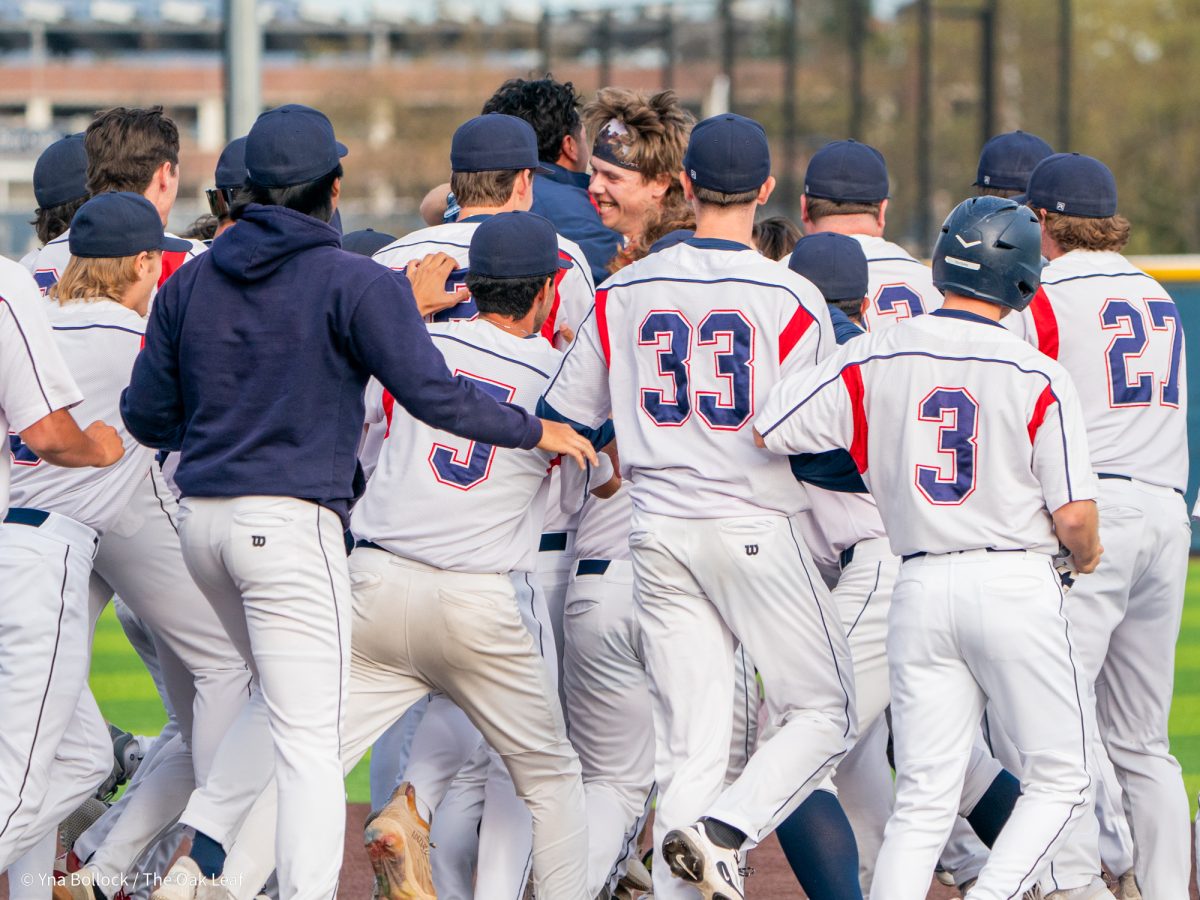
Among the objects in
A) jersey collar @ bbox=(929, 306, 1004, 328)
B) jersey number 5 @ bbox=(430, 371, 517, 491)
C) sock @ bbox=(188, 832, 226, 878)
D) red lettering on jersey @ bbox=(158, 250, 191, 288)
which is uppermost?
red lettering on jersey @ bbox=(158, 250, 191, 288)

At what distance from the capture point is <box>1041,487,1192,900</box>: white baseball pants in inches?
188

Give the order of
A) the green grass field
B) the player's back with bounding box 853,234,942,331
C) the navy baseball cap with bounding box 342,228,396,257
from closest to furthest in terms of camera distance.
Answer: the player's back with bounding box 853,234,942,331 → the navy baseball cap with bounding box 342,228,396,257 → the green grass field

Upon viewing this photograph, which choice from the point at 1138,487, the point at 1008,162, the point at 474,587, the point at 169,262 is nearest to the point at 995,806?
the point at 1138,487

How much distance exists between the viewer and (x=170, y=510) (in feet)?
16.2

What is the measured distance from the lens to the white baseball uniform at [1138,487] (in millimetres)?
4840

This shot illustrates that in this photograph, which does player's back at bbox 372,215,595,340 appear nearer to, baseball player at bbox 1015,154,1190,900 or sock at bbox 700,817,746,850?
baseball player at bbox 1015,154,1190,900

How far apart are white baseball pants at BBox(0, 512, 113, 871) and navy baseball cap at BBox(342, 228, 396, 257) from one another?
5.04 ft

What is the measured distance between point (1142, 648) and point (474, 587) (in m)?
1.97

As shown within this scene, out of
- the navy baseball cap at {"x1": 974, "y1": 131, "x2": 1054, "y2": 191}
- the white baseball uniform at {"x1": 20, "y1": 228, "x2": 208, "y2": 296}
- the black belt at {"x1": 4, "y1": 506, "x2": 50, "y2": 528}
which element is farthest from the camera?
the navy baseball cap at {"x1": 974, "y1": 131, "x2": 1054, "y2": 191}

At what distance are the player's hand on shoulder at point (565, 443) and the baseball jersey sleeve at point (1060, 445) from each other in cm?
111

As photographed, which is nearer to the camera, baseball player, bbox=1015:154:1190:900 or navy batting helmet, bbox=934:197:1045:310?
navy batting helmet, bbox=934:197:1045:310

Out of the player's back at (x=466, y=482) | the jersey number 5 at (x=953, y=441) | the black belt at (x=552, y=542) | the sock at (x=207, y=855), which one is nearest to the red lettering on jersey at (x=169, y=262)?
the player's back at (x=466, y=482)

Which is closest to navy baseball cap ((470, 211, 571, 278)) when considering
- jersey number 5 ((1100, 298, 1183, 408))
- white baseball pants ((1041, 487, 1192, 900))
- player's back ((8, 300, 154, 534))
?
player's back ((8, 300, 154, 534))

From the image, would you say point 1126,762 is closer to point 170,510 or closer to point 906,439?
point 906,439
